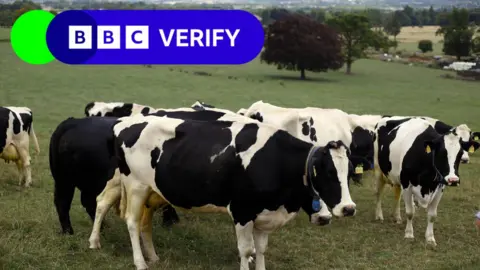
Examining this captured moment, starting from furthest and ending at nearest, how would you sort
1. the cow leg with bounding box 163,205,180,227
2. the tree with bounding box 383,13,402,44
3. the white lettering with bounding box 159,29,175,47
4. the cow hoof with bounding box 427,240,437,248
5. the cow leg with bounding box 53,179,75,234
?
1. the tree with bounding box 383,13,402,44
2. the white lettering with bounding box 159,29,175,47
3. the cow leg with bounding box 163,205,180,227
4. the cow hoof with bounding box 427,240,437,248
5. the cow leg with bounding box 53,179,75,234

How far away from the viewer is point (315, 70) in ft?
173

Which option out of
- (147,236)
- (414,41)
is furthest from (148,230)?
(414,41)

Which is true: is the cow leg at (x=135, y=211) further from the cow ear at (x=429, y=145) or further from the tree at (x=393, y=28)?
the tree at (x=393, y=28)

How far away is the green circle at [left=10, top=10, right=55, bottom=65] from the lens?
4788 cm

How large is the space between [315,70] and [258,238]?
4629 centimetres

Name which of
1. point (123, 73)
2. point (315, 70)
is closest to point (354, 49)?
point (315, 70)

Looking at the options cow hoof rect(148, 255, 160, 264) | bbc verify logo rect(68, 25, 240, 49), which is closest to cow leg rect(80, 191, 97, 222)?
cow hoof rect(148, 255, 160, 264)

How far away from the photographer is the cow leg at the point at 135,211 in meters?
7.71

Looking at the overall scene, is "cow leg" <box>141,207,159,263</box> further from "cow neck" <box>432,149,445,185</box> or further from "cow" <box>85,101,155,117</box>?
"cow" <box>85,101,155,117</box>

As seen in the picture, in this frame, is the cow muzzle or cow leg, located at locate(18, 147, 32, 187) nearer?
the cow muzzle

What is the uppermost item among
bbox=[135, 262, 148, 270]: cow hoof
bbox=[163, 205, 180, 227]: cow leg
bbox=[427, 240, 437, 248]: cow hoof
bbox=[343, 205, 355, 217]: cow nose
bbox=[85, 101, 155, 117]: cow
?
bbox=[343, 205, 355, 217]: cow nose

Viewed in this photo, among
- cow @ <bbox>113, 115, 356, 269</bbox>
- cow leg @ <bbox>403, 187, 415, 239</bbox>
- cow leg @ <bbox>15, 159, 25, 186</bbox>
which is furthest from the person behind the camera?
cow leg @ <bbox>15, 159, 25, 186</bbox>

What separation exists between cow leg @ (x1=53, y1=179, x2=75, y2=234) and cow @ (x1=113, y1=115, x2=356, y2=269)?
5.00 ft

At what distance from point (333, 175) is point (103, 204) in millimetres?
3358
